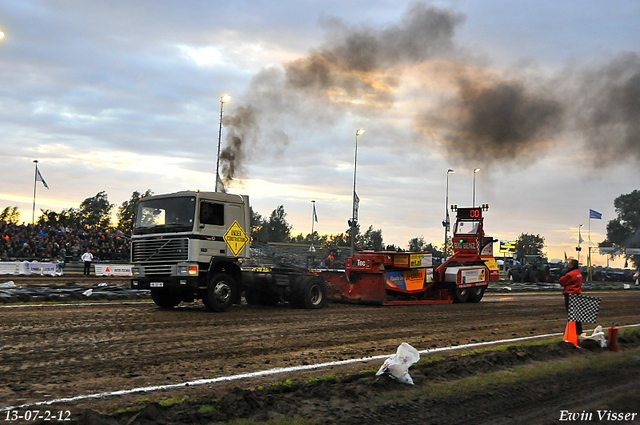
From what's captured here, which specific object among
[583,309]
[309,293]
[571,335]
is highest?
[583,309]

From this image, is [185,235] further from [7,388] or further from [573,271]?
[573,271]

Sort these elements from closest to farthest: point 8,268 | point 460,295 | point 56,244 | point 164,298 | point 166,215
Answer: point 166,215
point 164,298
point 460,295
point 8,268
point 56,244

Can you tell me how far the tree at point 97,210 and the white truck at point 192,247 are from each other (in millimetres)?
89289

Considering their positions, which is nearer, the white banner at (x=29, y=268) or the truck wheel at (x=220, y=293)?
the truck wheel at (x=220, y=293)

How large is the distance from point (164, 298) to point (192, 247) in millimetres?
2428

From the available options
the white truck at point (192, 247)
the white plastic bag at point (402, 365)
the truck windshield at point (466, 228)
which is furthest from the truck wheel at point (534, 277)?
the white plastic bag at point (402, 365)

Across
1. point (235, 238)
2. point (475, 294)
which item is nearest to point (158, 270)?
point (235, 238)

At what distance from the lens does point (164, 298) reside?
14.9m

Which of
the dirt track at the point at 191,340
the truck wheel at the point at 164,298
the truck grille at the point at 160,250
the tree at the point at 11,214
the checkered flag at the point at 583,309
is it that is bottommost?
the dirt track at the point at 191,340

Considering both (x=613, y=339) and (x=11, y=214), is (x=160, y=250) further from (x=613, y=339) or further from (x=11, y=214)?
(x=11, y=214)

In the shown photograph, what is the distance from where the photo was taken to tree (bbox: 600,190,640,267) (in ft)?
422

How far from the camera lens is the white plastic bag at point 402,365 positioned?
6.76 m

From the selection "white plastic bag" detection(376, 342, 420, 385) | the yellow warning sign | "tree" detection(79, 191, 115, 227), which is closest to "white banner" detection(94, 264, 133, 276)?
the yellow warning sign

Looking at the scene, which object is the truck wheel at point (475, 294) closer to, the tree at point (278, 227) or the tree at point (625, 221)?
the tree at point (278, 227)
